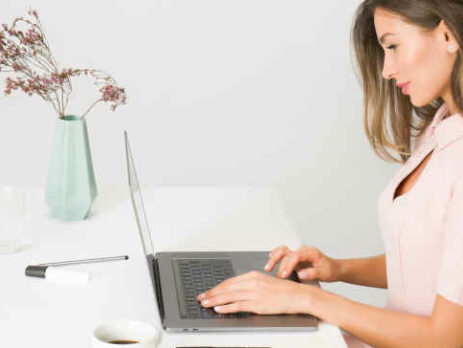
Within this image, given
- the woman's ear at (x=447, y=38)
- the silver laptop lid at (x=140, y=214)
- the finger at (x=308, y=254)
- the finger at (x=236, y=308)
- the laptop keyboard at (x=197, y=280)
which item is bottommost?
the finger at (x=308, y=254)

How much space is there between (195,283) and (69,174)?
500 millimetres

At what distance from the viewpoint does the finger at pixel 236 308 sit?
134 centimetres

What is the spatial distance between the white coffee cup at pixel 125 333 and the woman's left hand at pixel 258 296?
7.4 inches

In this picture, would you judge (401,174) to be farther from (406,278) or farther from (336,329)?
(336,329)

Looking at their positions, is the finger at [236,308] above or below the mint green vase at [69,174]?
below

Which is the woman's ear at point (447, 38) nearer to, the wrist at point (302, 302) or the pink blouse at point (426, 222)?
the pink blouse at point (426, 222)

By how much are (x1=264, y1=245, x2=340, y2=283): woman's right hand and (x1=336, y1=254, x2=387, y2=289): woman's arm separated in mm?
41

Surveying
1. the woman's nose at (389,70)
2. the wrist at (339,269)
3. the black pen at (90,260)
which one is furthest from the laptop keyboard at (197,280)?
the woman's nose at (389,70)

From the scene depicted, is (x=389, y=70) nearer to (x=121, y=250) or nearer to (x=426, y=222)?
(x=426, y=222)

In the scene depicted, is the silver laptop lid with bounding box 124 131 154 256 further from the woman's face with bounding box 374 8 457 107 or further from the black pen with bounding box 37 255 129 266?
the woman's face with bounding box 374 8 457 107

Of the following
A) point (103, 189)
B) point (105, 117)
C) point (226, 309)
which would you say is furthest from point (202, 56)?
point (226, 309)

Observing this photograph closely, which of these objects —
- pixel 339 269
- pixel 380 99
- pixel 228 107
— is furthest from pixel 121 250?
pixel 228 107

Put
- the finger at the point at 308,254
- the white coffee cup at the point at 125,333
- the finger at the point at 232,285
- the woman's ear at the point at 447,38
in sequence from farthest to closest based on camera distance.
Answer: the finger at the point at 308,254
the woman's ear at the point at 447,38
the finger at the point at 232,285
the white coffee cup at the point at 125,333

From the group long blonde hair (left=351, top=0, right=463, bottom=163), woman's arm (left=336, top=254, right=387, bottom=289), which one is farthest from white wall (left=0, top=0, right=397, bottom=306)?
woman's arm (left=336, top=254, right=387, bottom=289)
